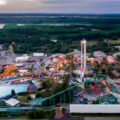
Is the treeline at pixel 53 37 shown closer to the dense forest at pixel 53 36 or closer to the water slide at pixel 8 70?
the dense forest at pixel 53 36

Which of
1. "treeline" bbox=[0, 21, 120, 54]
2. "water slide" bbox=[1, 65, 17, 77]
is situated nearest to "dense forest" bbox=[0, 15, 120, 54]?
"treeline" bbox=[0, 21, 120, 54]

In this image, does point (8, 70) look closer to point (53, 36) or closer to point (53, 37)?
point (53, 37)

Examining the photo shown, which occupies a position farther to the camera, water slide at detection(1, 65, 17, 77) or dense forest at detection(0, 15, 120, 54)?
dense forest at detection(0, 15, 120, 54)

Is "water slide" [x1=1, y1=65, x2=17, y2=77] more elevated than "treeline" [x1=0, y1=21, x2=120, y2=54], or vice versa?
"treeline" [x1=0, y1=21, x2=120, y2=54]

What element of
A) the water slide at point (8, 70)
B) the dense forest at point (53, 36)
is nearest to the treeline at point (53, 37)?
the dense forest at point (53, 36)

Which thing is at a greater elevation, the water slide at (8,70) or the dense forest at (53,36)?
the dense forest at (53,36)

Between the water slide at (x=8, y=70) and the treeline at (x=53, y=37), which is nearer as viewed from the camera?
the water slide at (x=8, y=70)

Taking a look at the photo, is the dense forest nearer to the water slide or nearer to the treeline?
the treeline

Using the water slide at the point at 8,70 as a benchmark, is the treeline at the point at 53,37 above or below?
above

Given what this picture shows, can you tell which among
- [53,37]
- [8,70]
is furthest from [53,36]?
[8,70]
